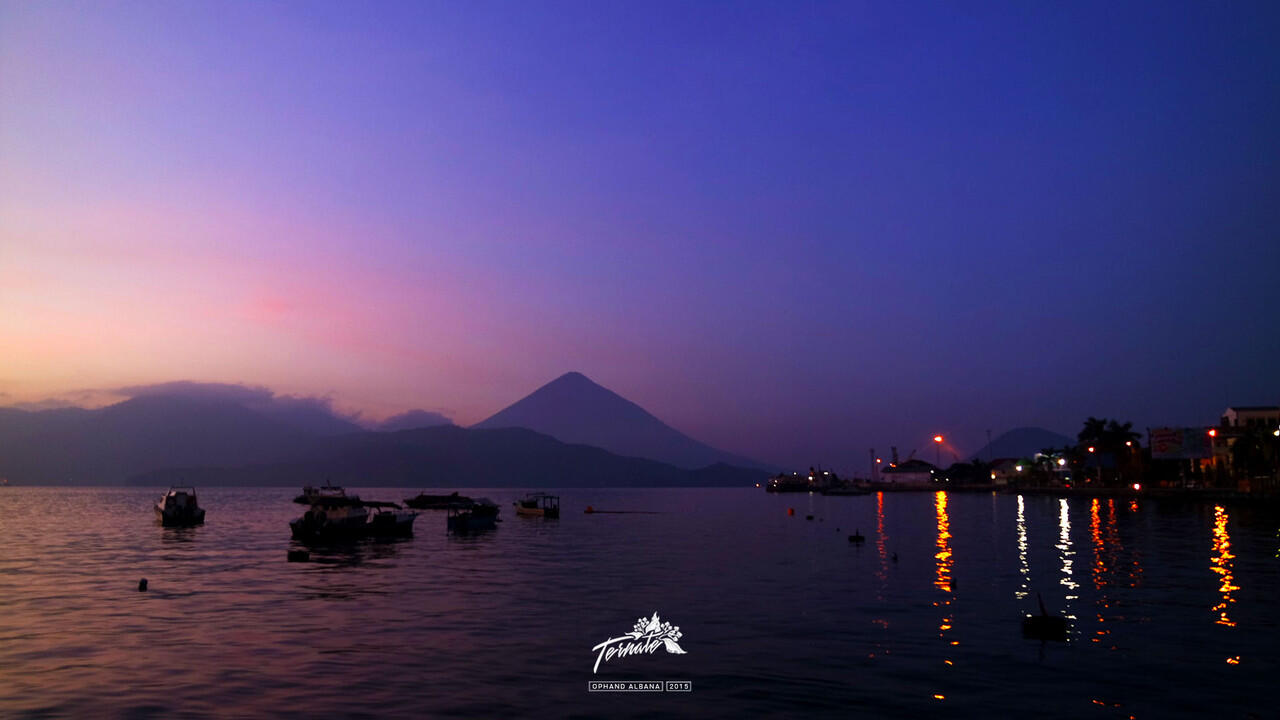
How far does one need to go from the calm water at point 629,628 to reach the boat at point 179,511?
29209mm

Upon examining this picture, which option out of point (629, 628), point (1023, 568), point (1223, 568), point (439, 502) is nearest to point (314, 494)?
point (439, 502)

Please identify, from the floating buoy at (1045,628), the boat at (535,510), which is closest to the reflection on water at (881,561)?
the floating buoy at (1045,628)

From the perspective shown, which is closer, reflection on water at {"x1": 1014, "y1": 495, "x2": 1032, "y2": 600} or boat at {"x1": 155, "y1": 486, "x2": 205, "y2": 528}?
reflection on water at {"x1": 1014, "y1": 495, "x2": 1032, "y2": 600}

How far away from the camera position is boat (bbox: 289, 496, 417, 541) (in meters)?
66.9

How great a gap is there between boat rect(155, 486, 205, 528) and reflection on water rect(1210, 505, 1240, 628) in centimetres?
8606

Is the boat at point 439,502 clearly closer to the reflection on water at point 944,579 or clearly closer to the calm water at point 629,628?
the calm water at point 629,628

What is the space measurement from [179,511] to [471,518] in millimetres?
31355

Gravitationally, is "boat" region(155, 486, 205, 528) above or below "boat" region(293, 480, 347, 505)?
below

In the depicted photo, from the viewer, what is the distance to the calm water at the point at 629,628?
2059 cm

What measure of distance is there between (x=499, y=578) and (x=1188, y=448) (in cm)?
14783

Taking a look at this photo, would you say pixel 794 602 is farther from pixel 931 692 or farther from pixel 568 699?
pixel 568 699

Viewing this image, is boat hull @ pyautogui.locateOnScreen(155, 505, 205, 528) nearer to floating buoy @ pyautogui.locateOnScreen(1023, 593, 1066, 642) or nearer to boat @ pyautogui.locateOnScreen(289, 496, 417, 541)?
boat @ pyautogui.locateOnScreen(289, 496, 417, 541)

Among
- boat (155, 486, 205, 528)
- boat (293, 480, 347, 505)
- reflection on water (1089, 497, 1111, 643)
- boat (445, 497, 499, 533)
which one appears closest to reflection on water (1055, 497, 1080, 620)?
reflection on water (1089, 497, 1111, 643)

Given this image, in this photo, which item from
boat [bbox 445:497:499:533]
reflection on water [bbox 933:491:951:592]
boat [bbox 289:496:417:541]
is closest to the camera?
reflection on water [bbox 933:491:951:592]
